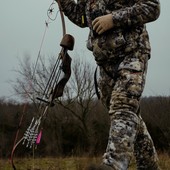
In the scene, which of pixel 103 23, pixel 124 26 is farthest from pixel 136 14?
pixel 103 23

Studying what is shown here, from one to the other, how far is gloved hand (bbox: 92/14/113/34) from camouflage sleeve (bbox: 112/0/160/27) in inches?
1.3

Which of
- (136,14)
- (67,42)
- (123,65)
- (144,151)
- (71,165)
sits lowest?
(71,165)

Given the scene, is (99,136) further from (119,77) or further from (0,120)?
(119,77)

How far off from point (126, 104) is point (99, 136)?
1371 inches

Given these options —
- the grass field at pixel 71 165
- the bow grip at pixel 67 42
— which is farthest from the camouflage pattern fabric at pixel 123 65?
the grass field at pixel 71 165

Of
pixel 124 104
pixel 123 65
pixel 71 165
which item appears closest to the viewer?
pixel 124 104

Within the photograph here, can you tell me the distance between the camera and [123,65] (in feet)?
9.12

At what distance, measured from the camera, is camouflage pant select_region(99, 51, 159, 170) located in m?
2.37

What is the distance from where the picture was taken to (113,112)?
8.34 ft

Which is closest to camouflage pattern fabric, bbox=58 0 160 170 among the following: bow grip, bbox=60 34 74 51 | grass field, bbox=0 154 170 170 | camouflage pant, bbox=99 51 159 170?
camouflage pant, bbox=99 51 159 170

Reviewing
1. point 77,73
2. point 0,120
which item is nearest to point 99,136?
point 77,73

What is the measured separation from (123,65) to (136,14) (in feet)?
1.15

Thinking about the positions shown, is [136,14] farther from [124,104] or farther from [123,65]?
[124,104]

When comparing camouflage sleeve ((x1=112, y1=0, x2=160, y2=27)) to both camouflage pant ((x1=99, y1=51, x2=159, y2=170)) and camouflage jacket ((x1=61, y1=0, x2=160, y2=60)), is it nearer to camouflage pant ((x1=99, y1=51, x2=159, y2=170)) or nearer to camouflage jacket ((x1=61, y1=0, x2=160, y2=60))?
camouflage jacket ((x1=61, y1=0, x2=160, y2=60))
